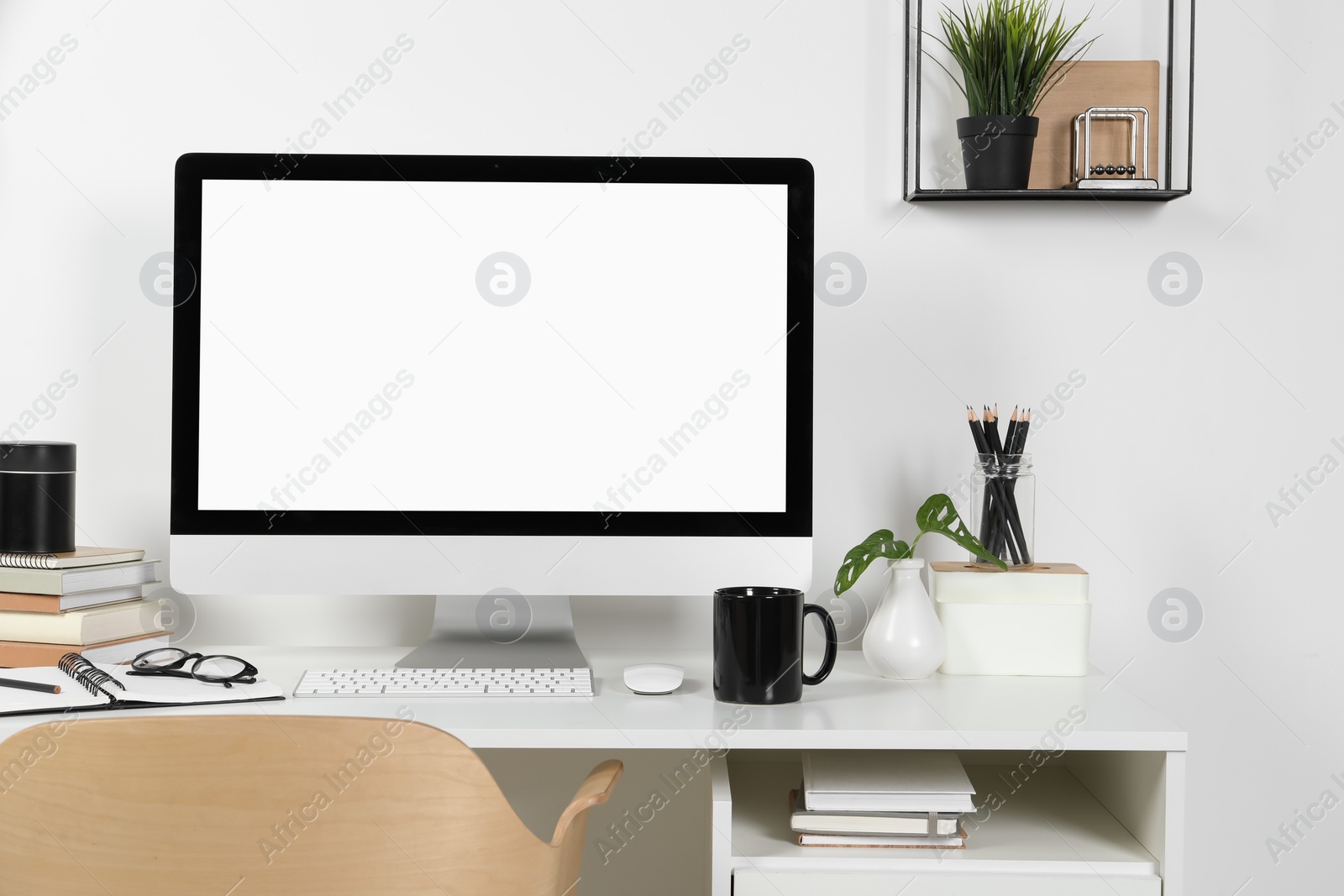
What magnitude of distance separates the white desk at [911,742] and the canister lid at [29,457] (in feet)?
1.40

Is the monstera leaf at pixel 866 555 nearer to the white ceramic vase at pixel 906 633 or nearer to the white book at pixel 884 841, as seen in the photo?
the white ceramic vase at pixel 906 633

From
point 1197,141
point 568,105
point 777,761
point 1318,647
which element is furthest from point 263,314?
point 1318,647

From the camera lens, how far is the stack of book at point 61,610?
116 cm

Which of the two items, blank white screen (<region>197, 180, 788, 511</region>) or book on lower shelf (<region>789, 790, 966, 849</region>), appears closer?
book on lower shelf (<region>789, 790, 966, 849</region>)

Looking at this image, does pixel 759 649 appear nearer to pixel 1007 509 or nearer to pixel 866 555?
pixel 866 555

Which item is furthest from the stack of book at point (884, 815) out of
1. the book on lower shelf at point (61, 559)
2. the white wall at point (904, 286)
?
the book on lower shelf at point (61, 559)

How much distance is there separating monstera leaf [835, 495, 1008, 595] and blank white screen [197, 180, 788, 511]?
126mm

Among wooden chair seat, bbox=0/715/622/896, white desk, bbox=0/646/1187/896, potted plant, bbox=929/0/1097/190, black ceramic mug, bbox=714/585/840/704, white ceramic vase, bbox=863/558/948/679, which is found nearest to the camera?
wooden chair seat, bbox=0/715/622/896

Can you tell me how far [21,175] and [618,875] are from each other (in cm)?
136

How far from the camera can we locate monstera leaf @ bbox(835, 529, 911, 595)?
1196mm

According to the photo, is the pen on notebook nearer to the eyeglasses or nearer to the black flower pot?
the eyeglasses

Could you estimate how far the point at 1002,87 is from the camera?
4.53ft

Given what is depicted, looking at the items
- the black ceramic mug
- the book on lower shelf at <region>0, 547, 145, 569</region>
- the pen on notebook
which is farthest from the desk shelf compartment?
the book on lower shelf at <region>0, 547, 145, 569</region>

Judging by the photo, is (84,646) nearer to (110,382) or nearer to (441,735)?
(110,382)
